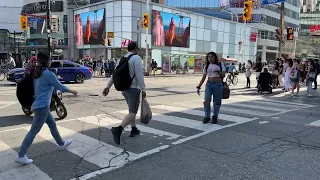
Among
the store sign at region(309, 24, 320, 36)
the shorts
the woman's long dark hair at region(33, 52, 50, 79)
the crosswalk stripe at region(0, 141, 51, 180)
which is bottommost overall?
the crosswalk stripe at region(0, 141, 51, 180)

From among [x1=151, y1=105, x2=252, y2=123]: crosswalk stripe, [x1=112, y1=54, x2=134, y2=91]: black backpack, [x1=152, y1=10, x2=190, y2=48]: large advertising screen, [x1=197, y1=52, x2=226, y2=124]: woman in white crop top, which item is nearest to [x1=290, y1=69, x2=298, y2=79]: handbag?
[x1=151, y1=105, x2=252, y2=123]: crosswalk stripe

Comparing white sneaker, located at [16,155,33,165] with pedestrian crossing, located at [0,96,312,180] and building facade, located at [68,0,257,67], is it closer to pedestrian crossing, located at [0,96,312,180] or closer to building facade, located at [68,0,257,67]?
pedestrian crossing, located at [0,96,312,180]

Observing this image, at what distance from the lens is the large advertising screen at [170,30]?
45.5 m

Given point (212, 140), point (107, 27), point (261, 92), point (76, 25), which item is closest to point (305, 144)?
point (212, 140)

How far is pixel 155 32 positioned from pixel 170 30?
3.34 metres

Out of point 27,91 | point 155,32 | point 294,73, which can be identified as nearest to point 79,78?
point 294,73

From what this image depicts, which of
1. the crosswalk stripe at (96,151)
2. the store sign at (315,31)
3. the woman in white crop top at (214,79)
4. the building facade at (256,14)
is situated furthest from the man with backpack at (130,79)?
the building facade at (256,14)

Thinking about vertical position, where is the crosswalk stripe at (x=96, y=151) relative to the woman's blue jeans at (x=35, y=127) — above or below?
below

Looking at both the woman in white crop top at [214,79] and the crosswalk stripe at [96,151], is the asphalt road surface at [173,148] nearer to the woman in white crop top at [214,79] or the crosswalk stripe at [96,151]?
the crosswalk stripe at [96,151]

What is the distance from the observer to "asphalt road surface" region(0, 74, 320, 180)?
192 inches

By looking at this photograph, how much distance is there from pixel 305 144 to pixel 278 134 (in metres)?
0.83

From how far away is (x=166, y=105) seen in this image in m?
11.3

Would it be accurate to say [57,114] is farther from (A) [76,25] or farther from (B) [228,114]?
(A) [76,25]

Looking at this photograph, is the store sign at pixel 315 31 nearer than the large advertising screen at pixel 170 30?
Yes
